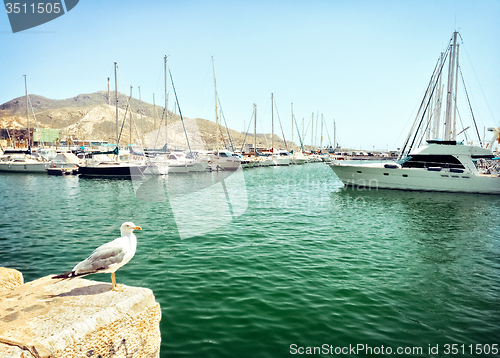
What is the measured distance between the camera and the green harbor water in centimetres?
600

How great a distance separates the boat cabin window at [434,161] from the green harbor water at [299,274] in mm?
12038

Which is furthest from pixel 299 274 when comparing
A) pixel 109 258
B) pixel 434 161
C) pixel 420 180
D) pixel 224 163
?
pixel 224 163

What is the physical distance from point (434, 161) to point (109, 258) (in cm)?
3254

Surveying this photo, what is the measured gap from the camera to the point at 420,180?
2984 cm

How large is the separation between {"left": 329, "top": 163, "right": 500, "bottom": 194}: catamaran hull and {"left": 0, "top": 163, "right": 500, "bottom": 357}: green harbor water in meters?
11.1

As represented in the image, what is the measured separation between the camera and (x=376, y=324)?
21.3 ft

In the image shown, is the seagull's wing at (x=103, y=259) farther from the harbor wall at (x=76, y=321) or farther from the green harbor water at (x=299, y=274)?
the green harbor water at (x=299, y=274)

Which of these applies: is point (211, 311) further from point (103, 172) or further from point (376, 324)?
point (103, 172)

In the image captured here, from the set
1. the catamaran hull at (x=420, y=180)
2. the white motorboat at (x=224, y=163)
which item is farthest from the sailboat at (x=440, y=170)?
the white motorboat at (x=224, y=163)

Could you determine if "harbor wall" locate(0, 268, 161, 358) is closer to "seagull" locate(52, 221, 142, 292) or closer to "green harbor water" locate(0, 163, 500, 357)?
"seagull" locate(52, 221, 142, 292)

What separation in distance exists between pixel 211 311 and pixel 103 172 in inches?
1677

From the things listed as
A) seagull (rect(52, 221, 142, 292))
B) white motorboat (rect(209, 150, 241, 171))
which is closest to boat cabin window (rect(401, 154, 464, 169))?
white motorboat (rect(209, 150, 241, 171))

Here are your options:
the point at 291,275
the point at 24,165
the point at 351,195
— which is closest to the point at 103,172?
the point at 24,165

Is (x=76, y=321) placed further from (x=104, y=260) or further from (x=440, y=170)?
(x=440, y=170)
